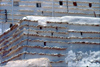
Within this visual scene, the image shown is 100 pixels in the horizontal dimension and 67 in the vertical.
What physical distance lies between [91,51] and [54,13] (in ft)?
19.4

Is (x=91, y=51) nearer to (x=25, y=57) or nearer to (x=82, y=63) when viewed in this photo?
(x=82, y=63)

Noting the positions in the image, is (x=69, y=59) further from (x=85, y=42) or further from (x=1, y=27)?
(x=1, y=27)

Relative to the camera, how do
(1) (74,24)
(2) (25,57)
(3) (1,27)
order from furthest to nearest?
(3) (1,27) < (1) (74,24) < (2) (25,57)

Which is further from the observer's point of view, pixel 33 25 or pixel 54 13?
pixel 54 13

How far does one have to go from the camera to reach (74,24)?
69.7 ft

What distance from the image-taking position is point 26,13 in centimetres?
2505

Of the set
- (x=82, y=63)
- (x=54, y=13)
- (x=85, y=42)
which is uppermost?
(x=54, y=13)

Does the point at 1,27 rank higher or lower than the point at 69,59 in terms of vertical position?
higher

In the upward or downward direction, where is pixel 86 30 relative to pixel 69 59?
upward

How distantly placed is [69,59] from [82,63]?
98 cm

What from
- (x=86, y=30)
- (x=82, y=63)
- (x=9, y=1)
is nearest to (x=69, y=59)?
(x=82, y=63)

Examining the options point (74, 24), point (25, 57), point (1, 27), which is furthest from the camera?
point (1, 27)

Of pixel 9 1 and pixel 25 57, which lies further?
pixel 9 1

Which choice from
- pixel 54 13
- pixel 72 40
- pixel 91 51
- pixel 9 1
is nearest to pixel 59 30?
pixel 72 40
